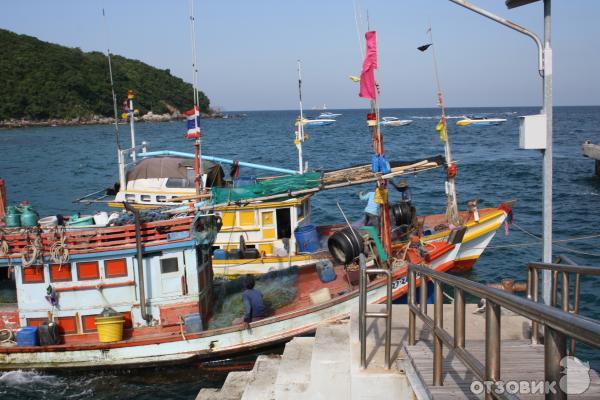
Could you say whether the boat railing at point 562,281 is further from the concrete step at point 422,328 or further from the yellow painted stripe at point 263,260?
the yellow painted stripe at point 263,260

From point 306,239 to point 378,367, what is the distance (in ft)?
37.0

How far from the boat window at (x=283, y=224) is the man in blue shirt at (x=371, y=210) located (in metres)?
2.53

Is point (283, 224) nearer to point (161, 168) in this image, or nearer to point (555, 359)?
point (161, 168)

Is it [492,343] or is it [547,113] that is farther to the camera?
[547,113]

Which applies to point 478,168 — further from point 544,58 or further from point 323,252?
point 544,58

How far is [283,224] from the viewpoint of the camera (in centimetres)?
1809

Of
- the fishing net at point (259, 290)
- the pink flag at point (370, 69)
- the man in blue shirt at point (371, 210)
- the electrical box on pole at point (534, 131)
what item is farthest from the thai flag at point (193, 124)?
the electrical box on pole at point (534, 131)

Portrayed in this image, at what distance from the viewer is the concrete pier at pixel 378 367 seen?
4745mm

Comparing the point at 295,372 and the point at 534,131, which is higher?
the point at 534,131

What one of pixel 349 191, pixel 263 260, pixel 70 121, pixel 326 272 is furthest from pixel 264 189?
pixel 70 121

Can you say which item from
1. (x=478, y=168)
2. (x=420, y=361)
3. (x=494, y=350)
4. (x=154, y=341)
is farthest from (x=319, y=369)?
(x=478, y=168)

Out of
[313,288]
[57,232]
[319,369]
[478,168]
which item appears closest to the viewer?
[319,369]

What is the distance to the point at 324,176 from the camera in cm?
1350

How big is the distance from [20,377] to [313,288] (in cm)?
722
